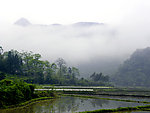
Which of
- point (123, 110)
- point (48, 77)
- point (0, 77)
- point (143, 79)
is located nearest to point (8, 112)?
point (123, 110)

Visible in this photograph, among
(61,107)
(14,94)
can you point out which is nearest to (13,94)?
(14,94)

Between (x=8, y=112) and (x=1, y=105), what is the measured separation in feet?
9.96

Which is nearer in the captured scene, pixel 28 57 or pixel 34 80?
pixel 34 80

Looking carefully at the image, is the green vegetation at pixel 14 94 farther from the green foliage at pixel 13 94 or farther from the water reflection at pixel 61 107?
the water reflection at pixel 61 107

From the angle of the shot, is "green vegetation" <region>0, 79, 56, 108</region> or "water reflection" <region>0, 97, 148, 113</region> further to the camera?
"green vegetation" <region>0, 79, 56, 108</region>

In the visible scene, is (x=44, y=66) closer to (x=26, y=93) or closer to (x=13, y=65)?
(x=13, y=65)

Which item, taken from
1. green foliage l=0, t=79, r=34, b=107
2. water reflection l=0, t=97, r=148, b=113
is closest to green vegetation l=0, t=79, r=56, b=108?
green foliage l=0, t=79, r=34, b=107

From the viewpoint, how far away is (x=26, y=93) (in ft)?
102

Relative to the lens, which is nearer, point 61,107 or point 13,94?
point 13,94

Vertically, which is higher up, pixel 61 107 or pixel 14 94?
pixel 14 94

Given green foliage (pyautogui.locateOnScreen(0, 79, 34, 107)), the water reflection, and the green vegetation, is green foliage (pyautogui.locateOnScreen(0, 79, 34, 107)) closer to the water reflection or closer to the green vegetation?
the green vegetation

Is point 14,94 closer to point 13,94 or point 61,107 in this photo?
point 13,94

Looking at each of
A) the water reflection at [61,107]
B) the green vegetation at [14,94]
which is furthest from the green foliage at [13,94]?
the water reflection at [61,107]

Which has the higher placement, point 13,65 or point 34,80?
point 13,65
